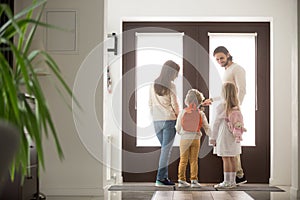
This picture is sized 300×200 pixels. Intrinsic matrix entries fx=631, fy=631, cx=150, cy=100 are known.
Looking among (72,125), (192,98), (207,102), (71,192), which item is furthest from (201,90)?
(71,192)

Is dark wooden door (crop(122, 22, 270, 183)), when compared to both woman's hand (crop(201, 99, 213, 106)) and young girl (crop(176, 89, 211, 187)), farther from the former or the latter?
young girl (crop(176, 89, 211, 187))

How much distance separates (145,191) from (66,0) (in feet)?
5.99

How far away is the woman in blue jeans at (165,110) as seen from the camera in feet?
20.1

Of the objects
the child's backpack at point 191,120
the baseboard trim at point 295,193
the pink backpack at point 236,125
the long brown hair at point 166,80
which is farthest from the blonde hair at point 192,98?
the baseboard trim at point 295,193

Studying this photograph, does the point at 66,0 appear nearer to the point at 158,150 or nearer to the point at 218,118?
the point at 218,118

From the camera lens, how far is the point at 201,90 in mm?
7074

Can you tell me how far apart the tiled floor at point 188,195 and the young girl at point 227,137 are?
474mm

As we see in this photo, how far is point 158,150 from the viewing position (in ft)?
23.1

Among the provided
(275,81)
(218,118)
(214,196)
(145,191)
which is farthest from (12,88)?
(275,81)

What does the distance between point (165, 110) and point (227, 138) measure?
659 mm

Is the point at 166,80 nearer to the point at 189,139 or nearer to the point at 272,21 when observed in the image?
the point at 189,139

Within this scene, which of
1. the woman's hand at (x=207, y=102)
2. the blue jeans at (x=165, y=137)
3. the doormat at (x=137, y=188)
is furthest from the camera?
the woman's hand at (x=207, y=102)

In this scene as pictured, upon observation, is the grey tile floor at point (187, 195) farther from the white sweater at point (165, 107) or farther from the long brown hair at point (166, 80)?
the long brown hair at point (166, 80)

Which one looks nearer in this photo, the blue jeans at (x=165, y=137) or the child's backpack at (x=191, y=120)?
the child's backpack at (x=191, y=120)
